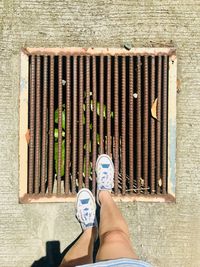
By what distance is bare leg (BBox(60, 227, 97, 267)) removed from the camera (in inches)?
105

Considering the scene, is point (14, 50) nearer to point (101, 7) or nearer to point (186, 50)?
point (101, 7)

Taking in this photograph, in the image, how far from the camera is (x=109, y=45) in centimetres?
297

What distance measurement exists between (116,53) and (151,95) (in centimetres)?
34

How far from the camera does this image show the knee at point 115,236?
2.43 metres

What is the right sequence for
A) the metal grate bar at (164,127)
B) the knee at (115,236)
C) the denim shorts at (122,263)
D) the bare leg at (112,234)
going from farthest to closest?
the metal grate bar at (164,127) < the knee at (115,236) < the bare leg at (112,234) < the denim shorts at (122,263)

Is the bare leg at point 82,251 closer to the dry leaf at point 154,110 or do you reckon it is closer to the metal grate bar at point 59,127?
the metal grate bar at point 59,127

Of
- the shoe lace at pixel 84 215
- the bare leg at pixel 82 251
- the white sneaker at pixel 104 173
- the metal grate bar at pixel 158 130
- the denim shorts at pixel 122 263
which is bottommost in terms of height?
the bare leg at pixel 82 251

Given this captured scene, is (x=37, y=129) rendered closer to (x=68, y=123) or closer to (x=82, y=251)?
(x=68, y=123)

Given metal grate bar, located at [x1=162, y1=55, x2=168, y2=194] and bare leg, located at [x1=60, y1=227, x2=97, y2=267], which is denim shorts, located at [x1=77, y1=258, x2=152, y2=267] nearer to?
bare leg, located at [x1=60, y1=227, x2=97, y2=267]

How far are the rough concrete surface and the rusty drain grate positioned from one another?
9cm

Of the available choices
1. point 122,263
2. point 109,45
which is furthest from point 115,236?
point 109,45

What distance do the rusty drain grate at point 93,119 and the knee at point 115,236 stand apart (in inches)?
19.8

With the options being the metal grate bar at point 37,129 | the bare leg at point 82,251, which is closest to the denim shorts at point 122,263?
the bare leg at point 82,251

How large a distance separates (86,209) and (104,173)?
242 mm
